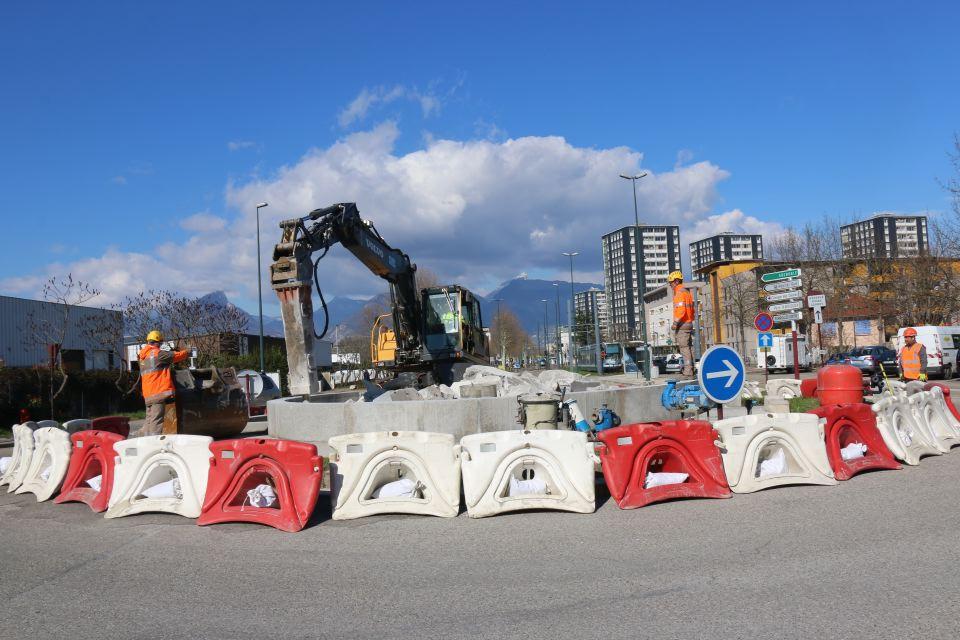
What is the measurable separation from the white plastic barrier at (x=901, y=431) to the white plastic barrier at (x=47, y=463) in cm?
956

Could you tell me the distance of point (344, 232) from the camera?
14188 millimetres

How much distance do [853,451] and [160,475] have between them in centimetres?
769

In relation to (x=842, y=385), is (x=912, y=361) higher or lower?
higher

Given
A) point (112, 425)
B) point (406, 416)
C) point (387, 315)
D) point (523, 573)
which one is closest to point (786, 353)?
point (387, 315)

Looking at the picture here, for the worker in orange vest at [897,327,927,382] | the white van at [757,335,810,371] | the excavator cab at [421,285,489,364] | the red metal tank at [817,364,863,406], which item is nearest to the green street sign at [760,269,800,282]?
the worker in orange vest at [897,327,927,382]

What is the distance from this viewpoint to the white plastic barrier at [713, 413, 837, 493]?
7.37 metres

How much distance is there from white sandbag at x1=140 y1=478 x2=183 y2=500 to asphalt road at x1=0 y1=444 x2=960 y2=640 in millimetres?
318

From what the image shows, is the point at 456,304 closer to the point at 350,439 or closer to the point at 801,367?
the point at 350,439

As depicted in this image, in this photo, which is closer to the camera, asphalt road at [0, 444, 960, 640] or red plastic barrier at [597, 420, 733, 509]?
asphalt road at [0, 444, 960, 640]

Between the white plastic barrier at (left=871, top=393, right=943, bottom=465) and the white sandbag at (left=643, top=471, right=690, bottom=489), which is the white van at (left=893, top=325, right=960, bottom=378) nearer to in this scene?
the white plastic barrier at (left=871, top=393, right=943, bottom=465)

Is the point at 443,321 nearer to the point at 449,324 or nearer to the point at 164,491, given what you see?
the point at 449,324

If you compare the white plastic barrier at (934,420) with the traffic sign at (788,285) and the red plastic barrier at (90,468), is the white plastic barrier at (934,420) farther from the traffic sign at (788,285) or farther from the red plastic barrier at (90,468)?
the red plastic barrier at (90,468)

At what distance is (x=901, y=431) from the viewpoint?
918 centimetres

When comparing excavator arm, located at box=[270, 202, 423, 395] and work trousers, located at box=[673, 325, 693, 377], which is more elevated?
excavator arm, located at box=[270, 202, 423, 395]
